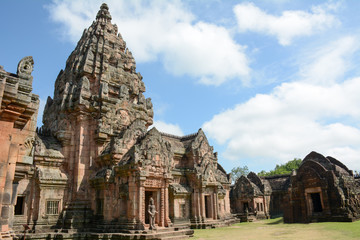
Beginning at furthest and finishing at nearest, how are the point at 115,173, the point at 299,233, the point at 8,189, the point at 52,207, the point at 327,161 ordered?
the point at 327,161 → the point at 115,173 → the point at 52,207 → the point at 299,233 → the point at 8,189

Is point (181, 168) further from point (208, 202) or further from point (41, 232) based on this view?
point (41, 232)

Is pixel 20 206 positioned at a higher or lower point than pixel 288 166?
lower

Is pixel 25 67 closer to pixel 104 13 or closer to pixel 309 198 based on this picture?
pixel 104 13

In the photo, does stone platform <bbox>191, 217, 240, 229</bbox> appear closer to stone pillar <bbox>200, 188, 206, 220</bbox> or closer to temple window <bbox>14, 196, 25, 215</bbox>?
stone pillar <bbox>200, 188, 206, 220</bbox>

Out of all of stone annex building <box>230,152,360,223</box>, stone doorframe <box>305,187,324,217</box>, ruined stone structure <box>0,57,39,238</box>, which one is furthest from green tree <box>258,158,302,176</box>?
ruined stone structure <box>0,57,39,238</box>

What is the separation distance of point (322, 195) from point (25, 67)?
83.6 ft

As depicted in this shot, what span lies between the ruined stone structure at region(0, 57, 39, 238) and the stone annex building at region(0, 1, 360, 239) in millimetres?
4566

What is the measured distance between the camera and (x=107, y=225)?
1811 centimetres

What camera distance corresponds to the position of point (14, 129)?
797 cm

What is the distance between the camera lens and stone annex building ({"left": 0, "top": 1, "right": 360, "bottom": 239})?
59.8ft

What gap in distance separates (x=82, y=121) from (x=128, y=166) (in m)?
5.62

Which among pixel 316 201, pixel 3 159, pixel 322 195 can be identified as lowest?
pixel 316 201

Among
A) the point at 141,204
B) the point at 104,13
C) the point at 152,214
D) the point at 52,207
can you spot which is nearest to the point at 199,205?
the point at 152,214

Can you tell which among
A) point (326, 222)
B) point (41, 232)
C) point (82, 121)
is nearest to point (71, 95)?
point (82, 121)
